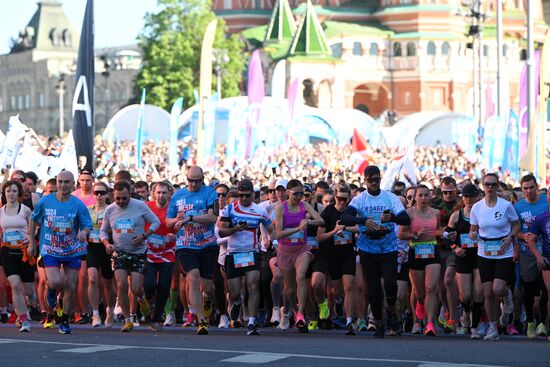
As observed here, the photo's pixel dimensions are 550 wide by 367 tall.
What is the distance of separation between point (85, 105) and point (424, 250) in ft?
28.2

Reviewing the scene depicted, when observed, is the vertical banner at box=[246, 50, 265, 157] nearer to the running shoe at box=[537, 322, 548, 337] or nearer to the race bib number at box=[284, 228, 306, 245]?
the race bib number at box=[284, 228, 306, 245]

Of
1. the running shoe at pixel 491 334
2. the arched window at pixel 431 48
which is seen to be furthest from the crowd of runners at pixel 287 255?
Result: the arched window at pixel 431 48

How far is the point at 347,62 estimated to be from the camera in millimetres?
134000

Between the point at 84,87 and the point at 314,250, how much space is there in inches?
302

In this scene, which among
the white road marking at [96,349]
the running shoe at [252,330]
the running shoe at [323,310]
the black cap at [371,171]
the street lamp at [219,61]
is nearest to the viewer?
the white road marking at [96,349]

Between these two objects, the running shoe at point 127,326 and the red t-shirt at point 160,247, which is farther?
the red t-shirt at point 160,247

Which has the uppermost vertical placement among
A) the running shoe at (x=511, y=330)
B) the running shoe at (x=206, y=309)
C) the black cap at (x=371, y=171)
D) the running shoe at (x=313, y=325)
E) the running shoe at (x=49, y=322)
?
the black cap at (x=371, y=171)

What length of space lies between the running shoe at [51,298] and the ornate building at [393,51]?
10960 cm

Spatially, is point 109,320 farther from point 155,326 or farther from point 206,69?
point 206,69

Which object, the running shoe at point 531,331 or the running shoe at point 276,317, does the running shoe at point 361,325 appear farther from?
the running shoe at point 531,331

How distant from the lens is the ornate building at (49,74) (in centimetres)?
16562

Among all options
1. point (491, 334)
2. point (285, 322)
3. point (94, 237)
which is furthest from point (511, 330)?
point (94, 237)

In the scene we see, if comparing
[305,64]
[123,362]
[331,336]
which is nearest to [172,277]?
[331,336]

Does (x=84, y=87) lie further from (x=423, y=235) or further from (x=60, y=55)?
(x=60, y=55)
